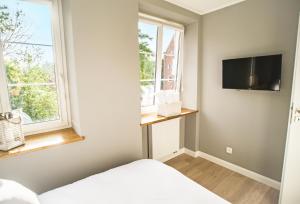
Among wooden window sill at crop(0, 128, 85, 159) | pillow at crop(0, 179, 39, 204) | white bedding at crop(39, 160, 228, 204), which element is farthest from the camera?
wooden window sill at crop(0, 128, 85, 159)

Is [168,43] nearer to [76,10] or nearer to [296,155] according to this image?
[76,10]

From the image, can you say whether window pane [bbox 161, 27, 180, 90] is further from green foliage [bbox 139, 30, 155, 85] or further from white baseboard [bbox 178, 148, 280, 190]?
white baseboard [bbox 178, 148, 280, 190]

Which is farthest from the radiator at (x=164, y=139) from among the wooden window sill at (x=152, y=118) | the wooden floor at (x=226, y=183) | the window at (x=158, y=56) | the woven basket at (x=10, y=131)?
the woven basket at (x=10, y=131)

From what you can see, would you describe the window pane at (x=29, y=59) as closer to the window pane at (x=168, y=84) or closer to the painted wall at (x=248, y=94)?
the window pane at (x=168, y=84)

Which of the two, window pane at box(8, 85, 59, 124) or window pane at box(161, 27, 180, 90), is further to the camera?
window pane at box(161, 27, 180, 90)

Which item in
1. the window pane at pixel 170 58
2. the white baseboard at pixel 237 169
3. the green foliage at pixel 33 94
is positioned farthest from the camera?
the window pane at pixel 170 58

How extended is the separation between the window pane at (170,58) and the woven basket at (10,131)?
1.98 meters

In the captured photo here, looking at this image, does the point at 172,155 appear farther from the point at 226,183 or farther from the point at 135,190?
the point at 135,190

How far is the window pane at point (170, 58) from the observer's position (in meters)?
2.74

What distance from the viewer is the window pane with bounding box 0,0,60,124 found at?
157 cm

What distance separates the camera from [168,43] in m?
2.77

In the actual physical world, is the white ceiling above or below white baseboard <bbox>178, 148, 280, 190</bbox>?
above

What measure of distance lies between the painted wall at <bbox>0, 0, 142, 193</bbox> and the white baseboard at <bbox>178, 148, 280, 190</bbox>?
141 cm

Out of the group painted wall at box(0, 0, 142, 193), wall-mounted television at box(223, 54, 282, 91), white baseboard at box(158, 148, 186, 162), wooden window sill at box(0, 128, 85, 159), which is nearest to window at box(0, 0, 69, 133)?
wooden window sill at box(0, 128, 85, 159)
